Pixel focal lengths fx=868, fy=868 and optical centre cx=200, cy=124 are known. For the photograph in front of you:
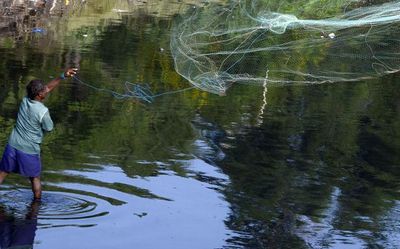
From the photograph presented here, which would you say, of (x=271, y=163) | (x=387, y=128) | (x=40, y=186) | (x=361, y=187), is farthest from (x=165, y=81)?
(x=40, y=186)

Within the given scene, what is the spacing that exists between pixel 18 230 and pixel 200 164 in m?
3.29

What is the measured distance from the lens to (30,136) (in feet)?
25.4

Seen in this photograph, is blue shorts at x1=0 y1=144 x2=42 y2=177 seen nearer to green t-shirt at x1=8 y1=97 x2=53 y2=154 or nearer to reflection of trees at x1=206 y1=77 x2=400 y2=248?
green t-shirt at x1=8 y1=97 x2=53 y2=154

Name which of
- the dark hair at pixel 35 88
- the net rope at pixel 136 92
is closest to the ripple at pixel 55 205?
the dark hair at pixel 35 88

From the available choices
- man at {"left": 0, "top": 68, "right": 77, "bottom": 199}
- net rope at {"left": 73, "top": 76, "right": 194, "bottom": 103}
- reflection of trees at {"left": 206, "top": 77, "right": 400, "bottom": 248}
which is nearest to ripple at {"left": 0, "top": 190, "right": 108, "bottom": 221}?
man at {"left": 0, "top": 68, "right": 77, "bottom": 199}

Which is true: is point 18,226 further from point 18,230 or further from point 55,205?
point 55,205

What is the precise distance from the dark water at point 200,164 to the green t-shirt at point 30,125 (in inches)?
20.7

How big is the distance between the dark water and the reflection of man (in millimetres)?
17

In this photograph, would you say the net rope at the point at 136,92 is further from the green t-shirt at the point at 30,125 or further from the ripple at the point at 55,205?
the green t-shirt at the point at 30,125

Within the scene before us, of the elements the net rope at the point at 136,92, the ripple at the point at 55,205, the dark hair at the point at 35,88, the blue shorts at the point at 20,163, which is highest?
the dark hair at the point at 35,88

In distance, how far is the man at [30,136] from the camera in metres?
7.71

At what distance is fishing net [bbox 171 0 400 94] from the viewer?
445 inches

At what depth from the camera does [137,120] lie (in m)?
12.2

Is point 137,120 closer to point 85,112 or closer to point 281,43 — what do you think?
point 85,112
